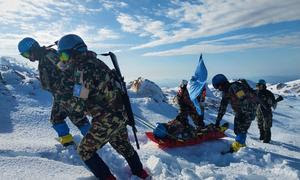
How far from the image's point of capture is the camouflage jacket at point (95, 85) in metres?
4.84

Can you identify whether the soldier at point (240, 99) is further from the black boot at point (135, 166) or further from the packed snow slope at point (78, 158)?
the black boot at point (135, 166)

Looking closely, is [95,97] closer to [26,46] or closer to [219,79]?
[26,46]

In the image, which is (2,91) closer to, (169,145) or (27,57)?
(27,57)

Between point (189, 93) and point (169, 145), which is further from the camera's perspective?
point (189, 93)

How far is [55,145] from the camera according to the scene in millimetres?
6793

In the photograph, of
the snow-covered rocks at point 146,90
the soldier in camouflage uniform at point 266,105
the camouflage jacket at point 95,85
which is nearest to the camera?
the camouflage jacket at point 95,85

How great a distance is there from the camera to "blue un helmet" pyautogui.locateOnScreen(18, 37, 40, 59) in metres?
6.85

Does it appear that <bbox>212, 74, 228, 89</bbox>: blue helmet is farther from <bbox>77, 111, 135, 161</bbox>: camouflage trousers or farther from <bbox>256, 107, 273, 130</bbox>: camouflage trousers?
<bbox>256, 107, 273, 130</bbox>: camouflage trousers

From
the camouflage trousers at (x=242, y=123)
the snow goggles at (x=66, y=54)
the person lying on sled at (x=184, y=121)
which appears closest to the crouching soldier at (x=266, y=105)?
the person lying on sled at (x=184, y=121)

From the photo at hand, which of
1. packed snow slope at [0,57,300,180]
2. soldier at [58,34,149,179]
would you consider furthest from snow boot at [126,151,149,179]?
soldier at [58,34,149,179]

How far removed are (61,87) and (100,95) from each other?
2096 millimetres

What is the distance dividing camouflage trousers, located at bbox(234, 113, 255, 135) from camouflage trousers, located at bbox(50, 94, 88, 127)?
376 cm

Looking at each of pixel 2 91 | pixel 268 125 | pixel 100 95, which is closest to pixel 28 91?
pixel 2 91

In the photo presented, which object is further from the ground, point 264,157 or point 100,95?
point 100,95
